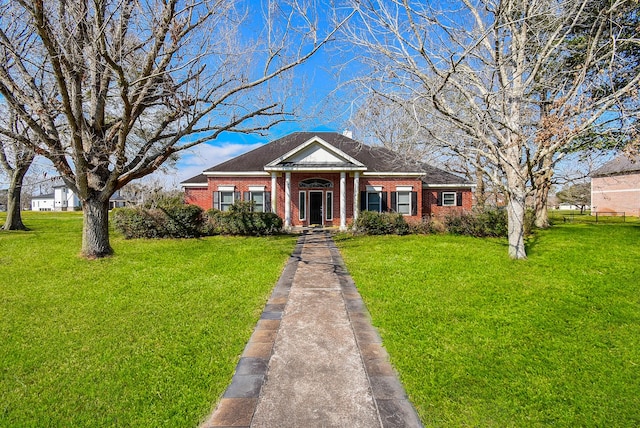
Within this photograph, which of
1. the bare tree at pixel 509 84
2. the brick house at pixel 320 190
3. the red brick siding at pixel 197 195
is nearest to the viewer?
the bare tree at pixel 509 84

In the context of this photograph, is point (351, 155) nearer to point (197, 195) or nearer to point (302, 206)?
point (302, 206)

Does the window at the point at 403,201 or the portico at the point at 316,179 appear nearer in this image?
the portico at the point at 316,179

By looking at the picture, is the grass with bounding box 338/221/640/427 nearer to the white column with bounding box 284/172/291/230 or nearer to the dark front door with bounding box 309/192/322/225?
the white column with bounding box 284/172/291/230

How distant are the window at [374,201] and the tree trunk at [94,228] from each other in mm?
13715

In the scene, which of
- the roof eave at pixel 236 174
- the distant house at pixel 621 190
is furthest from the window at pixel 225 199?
the distant house at pixel 621 190

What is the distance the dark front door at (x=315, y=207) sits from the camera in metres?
19.0

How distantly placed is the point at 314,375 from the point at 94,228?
9.00 meters

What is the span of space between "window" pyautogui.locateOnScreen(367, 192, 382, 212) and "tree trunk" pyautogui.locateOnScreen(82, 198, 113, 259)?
13715mm

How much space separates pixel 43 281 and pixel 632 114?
45.0ft

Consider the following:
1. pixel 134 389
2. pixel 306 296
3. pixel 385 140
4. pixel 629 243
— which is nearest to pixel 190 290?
pixel 306 296

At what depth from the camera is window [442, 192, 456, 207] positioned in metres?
20.5

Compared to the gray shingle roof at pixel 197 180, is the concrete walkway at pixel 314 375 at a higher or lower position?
lower

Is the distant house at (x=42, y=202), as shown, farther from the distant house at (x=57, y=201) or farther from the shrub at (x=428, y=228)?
the shrub at (x=428, y=228)

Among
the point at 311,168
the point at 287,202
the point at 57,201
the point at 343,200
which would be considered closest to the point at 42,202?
the point at 57,201
